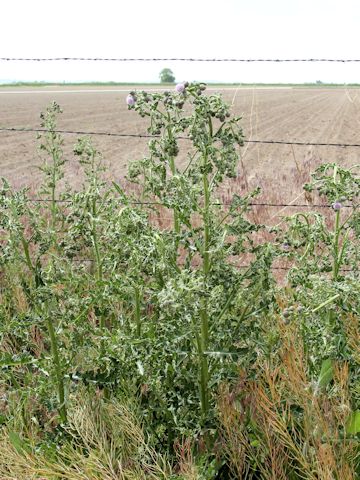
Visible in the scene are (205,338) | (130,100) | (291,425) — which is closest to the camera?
(291,425)

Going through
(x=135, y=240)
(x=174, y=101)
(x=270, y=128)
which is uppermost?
(x=174, y=101)

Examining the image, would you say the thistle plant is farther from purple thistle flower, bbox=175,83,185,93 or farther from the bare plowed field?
the bare plowed field

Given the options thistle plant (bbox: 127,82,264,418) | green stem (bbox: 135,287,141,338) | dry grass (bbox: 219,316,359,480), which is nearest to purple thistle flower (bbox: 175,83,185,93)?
thistle plant (bbox: 127,82,264,418)

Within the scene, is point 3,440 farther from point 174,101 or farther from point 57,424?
point 174,101

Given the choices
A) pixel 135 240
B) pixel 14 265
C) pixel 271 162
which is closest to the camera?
pixel 135 240

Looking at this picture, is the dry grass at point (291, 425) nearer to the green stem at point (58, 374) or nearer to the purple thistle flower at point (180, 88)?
the green stem at point (58, 374)

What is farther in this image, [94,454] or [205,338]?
[205,338]

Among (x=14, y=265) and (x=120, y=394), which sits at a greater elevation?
(x=14, y=265)

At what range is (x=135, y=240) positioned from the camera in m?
2.78

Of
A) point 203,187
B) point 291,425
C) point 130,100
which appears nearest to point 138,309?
point 203,187

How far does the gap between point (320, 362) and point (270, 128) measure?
21519 millimetres

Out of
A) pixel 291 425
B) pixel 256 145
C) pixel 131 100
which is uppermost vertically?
pixel 131 100

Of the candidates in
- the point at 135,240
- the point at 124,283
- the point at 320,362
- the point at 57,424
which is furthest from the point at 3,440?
the point at 320,362

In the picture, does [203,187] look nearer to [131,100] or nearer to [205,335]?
[131,100]
